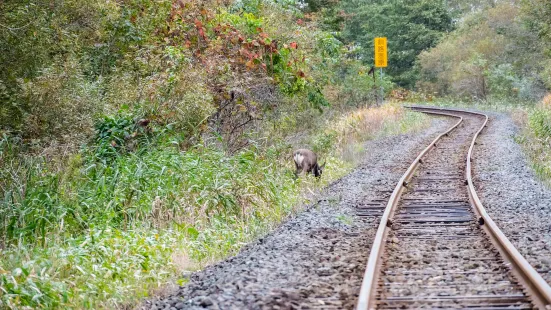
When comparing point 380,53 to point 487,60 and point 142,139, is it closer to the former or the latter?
point 487,60

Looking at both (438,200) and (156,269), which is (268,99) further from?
(156,269)

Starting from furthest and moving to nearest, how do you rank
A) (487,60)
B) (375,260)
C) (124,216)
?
(487,60) → (124,216) → (375,260)

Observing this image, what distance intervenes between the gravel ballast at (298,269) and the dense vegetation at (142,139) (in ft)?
1.77

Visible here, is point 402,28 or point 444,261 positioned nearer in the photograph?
point 444,261

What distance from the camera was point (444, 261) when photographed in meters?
7.24

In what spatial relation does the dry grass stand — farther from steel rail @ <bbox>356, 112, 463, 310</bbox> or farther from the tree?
the tree

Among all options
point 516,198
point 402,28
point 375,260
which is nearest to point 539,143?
point 516,198

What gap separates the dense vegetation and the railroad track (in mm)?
1957

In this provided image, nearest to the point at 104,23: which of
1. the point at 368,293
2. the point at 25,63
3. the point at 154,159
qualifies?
the point at 25,63

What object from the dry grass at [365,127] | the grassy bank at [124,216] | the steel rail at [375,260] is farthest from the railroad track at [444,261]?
the dry grass at [365,127]

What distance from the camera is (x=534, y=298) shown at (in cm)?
561

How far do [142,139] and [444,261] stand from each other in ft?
22.0

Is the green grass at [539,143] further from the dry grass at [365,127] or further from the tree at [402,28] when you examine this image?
the tree at [402,28]

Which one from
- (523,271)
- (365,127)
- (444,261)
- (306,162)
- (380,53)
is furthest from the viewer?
(380,53)
